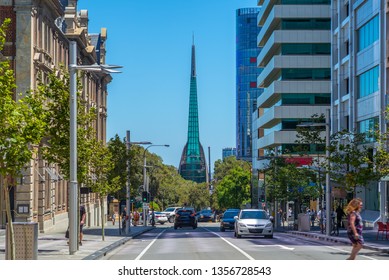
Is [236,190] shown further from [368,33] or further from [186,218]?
[368,33]

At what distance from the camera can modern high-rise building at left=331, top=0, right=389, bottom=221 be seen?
56.8 metres

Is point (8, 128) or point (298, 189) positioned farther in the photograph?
point (298, 189)

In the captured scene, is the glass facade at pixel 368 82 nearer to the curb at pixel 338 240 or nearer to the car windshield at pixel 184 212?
the curb at pixel 338 240

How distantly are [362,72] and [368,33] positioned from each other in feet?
10.6

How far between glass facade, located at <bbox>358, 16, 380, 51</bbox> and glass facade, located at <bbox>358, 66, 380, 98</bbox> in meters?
1.97

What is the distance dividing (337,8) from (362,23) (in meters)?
11.0

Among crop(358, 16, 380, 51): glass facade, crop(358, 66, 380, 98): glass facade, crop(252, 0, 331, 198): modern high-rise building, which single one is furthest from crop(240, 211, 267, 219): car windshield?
crop(252, 0, 331, 198): modern high-rise building

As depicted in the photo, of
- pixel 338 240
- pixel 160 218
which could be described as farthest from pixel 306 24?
pixel 338 240

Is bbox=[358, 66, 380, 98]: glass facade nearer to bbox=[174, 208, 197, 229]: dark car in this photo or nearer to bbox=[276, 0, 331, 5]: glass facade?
bbox=[174, 208, 197, 229]: dark car

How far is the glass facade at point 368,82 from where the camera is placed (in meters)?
58.7

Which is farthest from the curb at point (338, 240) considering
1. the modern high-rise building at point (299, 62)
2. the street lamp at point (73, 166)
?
the modern high-rise building at point (299, 62)
